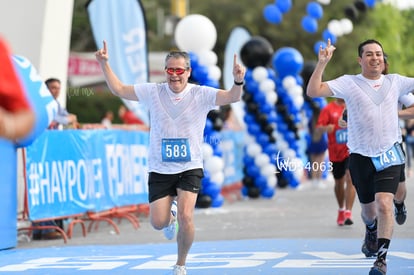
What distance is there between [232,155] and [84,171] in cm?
921

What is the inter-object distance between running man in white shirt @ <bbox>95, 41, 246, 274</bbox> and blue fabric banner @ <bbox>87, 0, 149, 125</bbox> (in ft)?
24.5

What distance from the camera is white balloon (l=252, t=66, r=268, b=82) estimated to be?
20.5 m

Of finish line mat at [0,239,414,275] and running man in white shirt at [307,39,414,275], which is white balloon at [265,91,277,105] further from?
running man in white shirt at [307,39,414,275]

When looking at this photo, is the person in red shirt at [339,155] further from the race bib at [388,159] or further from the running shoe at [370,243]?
the race bib at [388,159]

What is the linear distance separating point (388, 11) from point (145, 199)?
4417 cm

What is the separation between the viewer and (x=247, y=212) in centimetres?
1683

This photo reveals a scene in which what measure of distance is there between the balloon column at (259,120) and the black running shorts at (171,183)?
12.0m

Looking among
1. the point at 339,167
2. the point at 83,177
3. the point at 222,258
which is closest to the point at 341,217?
the point at 339,167

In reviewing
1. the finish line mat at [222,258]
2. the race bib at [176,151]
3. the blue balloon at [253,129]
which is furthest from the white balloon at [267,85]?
the race bib at [176,151]

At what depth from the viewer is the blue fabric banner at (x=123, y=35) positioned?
1617cm

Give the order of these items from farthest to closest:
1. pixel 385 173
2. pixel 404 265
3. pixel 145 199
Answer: pixel 145 199, pixel 404 265, pixel 385 173

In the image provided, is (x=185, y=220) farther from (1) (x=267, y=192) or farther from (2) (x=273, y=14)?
(2) (x=273, y=14)

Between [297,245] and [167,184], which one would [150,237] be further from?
[167,184]

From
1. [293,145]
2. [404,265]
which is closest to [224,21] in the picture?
[293,145]
